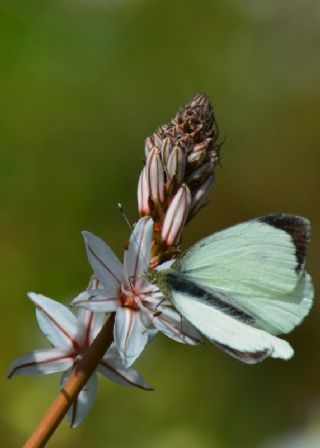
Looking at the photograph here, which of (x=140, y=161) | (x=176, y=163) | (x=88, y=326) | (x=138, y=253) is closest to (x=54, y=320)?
(x=88, y=326)

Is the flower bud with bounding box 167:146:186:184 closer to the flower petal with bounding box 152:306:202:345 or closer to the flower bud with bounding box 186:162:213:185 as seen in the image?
the flower bud with bounding box 186:162:213:185

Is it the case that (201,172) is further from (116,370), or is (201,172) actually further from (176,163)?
(116,370)

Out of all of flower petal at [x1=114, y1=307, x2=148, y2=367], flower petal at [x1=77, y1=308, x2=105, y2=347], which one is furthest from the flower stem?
flower petal at [x1=77, y1=308, x2=105, y2=347]

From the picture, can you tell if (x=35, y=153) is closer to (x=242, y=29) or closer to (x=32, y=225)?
(x=32, y=225)

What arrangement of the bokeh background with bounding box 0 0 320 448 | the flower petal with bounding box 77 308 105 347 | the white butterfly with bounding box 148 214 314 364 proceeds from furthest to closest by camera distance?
the bokeh background with bounding box 0 0 320 448 → the flower petal with bounding box 77 308 105 347 → the white butterfly with bounding box 148 214 314 364

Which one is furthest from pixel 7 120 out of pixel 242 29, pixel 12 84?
pixel 242 29

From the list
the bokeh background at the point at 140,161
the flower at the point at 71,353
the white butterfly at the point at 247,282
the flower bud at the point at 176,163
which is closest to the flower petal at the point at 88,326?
the flower at the point at 71,353

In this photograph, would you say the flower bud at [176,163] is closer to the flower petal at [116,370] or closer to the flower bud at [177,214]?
the flower bud at [177,214]
